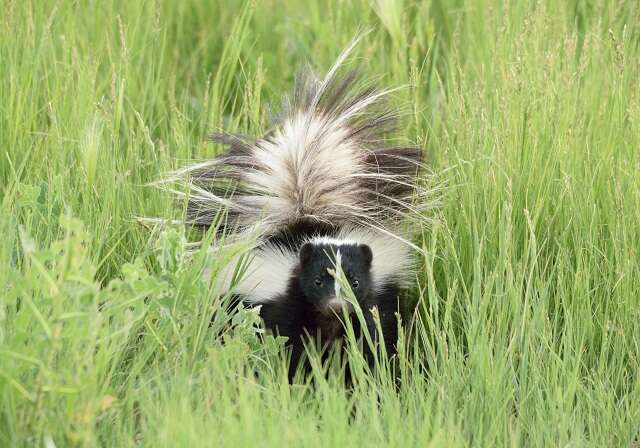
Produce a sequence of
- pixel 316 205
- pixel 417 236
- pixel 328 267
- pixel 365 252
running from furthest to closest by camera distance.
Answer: pixel 417 236 < pixel 316 205 < pixel 365 252 < pixel 328 267

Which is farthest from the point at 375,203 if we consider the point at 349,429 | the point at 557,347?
the point at 349,429

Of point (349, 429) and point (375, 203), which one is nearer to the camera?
point (349, 429)

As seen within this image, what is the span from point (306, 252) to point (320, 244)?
7cm

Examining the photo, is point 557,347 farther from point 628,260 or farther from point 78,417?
point 78,417

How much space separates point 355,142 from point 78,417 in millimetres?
1994

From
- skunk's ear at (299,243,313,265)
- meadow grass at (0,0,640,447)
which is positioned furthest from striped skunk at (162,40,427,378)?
meadow grass at (0,0,640,447)

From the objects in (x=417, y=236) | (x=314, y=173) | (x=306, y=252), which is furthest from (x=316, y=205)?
(x=417, y=236)

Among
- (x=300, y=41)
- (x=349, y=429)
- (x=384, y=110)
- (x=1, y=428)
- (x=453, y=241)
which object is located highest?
(x=300, y=41)

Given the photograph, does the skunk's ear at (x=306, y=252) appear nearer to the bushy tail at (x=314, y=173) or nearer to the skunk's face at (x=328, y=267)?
the skunk's face at (x=328, y=267)

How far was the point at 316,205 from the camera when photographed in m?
4.82

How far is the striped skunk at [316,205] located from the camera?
4648 millimetres

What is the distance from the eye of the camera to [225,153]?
4.87m

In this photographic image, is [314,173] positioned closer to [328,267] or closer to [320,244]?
[320,244]

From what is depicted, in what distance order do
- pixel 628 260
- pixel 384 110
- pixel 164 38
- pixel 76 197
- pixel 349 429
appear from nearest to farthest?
1. pixel 349 429
2. pixel 628 260
3. pixel 76 197
4. pixel 384 110
5. pixel 164 38
